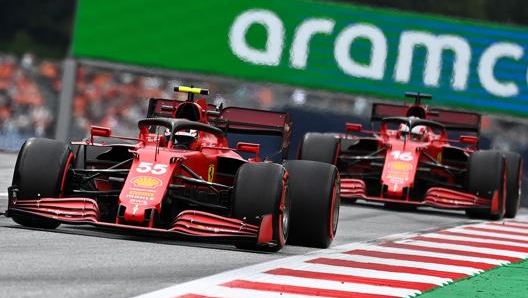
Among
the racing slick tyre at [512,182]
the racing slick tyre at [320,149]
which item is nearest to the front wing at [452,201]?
the racing slick tyre at [512,182]

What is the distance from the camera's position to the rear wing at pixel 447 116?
23453 mm

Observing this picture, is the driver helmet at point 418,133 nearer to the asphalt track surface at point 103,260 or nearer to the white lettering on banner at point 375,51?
the asphalt track surface at point 103,260

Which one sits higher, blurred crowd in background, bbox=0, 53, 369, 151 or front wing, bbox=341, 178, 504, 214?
blurred crowd in background, bbox=0, 53, 369, 151

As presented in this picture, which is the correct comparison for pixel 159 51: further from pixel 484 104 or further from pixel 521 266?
pixel 521 266

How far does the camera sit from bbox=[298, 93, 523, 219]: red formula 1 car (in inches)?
827

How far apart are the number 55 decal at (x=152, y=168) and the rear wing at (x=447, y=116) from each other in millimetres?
10224

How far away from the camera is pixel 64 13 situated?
226 ft

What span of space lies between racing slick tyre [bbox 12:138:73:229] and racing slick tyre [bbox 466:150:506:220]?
27.6 ft

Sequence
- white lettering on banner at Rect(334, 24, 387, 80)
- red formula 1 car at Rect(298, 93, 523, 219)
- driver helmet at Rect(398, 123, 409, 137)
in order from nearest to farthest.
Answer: red formula 1 car at Rect(298, 93, 523, 219) < driver helmet at Rect(398, 123, 409, 137) < white lettering on banner at Rect(334, 24, 387, 80)

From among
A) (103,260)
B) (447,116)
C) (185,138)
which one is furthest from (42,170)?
(447,116)

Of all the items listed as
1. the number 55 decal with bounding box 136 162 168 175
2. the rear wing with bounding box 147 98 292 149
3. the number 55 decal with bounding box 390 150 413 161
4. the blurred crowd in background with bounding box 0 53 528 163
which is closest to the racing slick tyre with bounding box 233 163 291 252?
the number 55 decal with bounding box 136 162 168 175

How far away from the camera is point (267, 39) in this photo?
102 ft

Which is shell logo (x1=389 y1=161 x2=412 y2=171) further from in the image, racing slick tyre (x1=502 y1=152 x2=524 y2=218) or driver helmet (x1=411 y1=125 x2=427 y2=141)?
racing slick tyre (x1=502 y1=152 x2=524 y2=218)

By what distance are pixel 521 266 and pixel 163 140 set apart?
3300 mm
